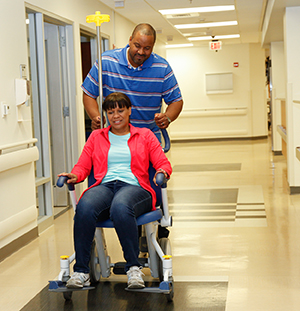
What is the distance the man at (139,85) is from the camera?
306cm

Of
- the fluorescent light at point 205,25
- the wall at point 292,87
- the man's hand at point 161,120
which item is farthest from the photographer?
the fluorescent light at point 205,25

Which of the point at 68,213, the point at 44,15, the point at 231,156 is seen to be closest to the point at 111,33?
the point at 44,15

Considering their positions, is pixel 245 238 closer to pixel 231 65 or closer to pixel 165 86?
pixel 165 86

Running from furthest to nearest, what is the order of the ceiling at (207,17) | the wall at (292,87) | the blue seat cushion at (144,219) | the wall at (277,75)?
the wall at (277,75)
the ceiling at (207,17)
the wall at (292,87)
the blue seat cushion at (144,219)

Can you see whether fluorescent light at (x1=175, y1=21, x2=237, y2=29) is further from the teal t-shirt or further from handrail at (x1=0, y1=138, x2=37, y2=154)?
the teal t-shirt

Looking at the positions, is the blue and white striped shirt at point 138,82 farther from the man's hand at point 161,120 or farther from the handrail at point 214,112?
the handrail at point 214,112

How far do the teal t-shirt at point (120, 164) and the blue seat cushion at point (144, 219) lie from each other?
9.5 inches

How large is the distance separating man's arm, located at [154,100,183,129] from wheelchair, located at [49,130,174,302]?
0.39 m

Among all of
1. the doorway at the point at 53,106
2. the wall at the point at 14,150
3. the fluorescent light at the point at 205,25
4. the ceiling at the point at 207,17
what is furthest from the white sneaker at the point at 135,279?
the fluorescent light at the point at 205,25

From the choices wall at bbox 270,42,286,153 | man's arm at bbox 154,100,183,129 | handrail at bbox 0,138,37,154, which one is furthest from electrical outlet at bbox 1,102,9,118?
wall at bbox 270,42,286,153

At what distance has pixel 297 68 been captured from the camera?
19.9 ft

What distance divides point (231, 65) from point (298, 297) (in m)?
11.1

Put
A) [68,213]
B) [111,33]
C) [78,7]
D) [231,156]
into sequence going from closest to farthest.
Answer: [68,213] < [78,7] < [111,33] < [231,156]

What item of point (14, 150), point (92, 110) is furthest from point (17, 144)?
point (92, 110)
